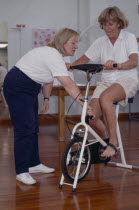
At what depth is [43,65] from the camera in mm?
2455

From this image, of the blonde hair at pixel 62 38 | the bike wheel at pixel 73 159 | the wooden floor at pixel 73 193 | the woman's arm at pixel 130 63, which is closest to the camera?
the wooden floor at pixel 73 193

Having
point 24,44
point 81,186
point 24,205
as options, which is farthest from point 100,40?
point 24,44

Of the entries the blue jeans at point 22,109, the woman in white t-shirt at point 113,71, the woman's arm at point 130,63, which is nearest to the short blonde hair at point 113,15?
the woman in white t-shirt at point 113,71

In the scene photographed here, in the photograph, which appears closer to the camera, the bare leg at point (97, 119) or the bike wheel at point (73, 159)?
the bike wheel at point (73, 159)

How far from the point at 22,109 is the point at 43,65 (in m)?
0.34

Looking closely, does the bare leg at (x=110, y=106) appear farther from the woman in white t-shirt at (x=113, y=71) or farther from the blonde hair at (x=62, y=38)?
the blonde hair at (x=62, y=38)

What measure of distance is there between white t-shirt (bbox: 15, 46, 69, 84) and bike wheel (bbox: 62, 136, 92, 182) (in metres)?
0.47

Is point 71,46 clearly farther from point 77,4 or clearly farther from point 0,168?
point 77,4

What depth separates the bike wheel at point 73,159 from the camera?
2.35m

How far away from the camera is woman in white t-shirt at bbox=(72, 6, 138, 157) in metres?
2.68

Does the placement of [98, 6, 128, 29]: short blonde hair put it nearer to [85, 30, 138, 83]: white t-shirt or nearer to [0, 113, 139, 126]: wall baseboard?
[85, 30, 138, 83]: white t-shirt

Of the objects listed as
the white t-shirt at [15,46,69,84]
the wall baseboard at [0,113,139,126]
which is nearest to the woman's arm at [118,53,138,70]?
the white t-shirt at [15,46,69,84]

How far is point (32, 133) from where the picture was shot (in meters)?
2.59

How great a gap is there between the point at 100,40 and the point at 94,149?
3.08 feet
